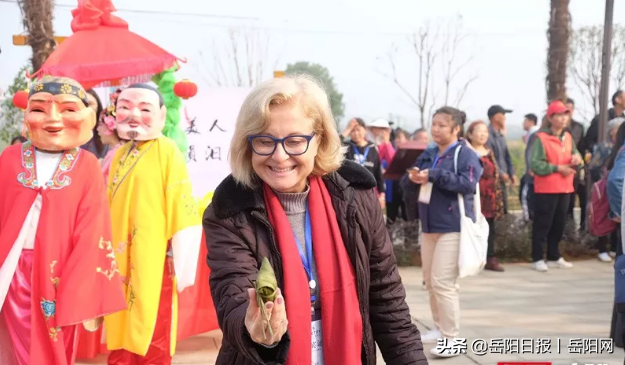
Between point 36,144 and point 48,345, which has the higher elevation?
point 36,144

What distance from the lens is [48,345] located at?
11.6ft

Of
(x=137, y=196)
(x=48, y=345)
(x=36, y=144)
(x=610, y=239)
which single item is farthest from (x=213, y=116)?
(x=610, y=239)

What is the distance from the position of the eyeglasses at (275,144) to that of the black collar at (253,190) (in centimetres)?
13

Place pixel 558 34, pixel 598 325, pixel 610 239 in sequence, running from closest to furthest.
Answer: pixel 598 325 → pixel 610 239 → pixel 558 34

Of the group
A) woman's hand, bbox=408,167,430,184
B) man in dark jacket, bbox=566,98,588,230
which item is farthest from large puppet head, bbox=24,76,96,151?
man in dark jacket, bbox=566,98,588,230

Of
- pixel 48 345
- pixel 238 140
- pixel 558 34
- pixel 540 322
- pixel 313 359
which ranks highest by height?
pixel 558 34

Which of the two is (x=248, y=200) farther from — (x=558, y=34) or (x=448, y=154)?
(x=558, y=34)

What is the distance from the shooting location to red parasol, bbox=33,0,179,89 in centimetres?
559

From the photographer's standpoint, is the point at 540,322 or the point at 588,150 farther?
the point at 588,150

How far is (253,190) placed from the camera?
210 centimetres

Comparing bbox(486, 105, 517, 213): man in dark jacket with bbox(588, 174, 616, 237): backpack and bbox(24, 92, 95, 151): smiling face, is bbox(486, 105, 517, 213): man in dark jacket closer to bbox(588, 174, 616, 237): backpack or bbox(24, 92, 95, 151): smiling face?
bbox(588, 174, 616, 237): backpack

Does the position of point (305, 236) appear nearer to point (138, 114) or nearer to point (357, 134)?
point (138, 114)

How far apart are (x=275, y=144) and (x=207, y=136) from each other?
413cm

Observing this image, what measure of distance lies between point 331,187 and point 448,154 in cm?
300
